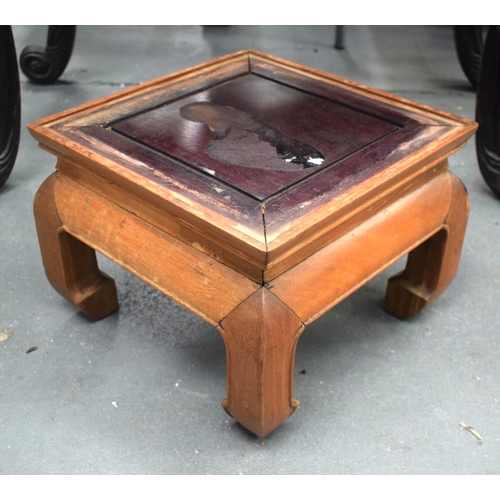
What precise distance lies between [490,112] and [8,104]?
1121 mm

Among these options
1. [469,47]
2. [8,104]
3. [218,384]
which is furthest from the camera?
[469,47]

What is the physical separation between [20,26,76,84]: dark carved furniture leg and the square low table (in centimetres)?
96

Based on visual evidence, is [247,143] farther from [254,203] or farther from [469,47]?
[469,47]

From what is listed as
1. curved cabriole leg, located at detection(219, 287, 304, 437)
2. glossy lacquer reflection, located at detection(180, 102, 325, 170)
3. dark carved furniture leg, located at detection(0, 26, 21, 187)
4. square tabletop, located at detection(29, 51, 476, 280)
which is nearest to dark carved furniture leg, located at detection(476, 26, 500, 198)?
square tabletop, located at detection(29, 51, 476, 280)

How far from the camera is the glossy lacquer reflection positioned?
1.01 metres

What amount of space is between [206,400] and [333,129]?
49 centimetres

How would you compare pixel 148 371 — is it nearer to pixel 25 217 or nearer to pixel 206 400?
pixel 206 400

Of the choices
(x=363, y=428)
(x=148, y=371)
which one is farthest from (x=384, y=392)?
(x=148, y=371)

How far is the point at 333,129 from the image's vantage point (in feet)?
3.63

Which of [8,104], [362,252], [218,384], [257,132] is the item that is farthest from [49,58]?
[362,252]

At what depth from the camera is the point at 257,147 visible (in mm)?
1051

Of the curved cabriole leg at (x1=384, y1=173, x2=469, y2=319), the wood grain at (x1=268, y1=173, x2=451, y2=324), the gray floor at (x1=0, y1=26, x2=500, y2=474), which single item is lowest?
the gray floor at (x1=0, y1=26, x2=500, y2=474)

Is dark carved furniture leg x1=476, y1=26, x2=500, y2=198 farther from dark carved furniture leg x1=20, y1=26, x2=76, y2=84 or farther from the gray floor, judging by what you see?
dark carved furniture leg x1=20, y1=26, x2=76, y2=84

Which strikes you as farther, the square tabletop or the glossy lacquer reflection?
the glossy lacquer reflection
